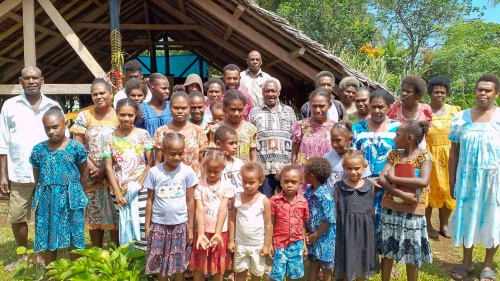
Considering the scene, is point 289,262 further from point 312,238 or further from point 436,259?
point 436,259

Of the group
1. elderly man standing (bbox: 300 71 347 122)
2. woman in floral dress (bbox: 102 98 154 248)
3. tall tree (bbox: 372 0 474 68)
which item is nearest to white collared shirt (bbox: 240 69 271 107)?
elderly man standing (bbox: 300 71 347 122)

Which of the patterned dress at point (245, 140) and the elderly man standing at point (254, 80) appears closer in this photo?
the patterned dress at point (245, 140)

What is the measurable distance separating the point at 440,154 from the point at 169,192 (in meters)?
3.28

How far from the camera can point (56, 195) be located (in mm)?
3586

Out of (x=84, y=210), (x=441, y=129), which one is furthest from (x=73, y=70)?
(x=441, y=129)

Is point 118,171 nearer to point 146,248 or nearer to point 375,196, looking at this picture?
point 146,248

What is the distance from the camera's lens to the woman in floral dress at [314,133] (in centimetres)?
395

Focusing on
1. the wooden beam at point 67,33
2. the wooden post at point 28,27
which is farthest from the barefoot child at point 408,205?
the wooden post at point 28,27

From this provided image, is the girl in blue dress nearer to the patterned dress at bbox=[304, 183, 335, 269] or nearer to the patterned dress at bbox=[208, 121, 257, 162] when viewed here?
the patterned dress at bbox=[208, 121, 257, 162]

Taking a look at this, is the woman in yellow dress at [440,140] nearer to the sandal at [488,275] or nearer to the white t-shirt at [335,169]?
the sandal at [488,275]

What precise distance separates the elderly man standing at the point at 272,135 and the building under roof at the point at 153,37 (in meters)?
1.97

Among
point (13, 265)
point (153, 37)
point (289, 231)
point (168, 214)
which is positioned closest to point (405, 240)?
point (289, 231)

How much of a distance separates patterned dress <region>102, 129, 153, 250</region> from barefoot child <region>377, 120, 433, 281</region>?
189cm

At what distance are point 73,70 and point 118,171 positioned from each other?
9139mm
